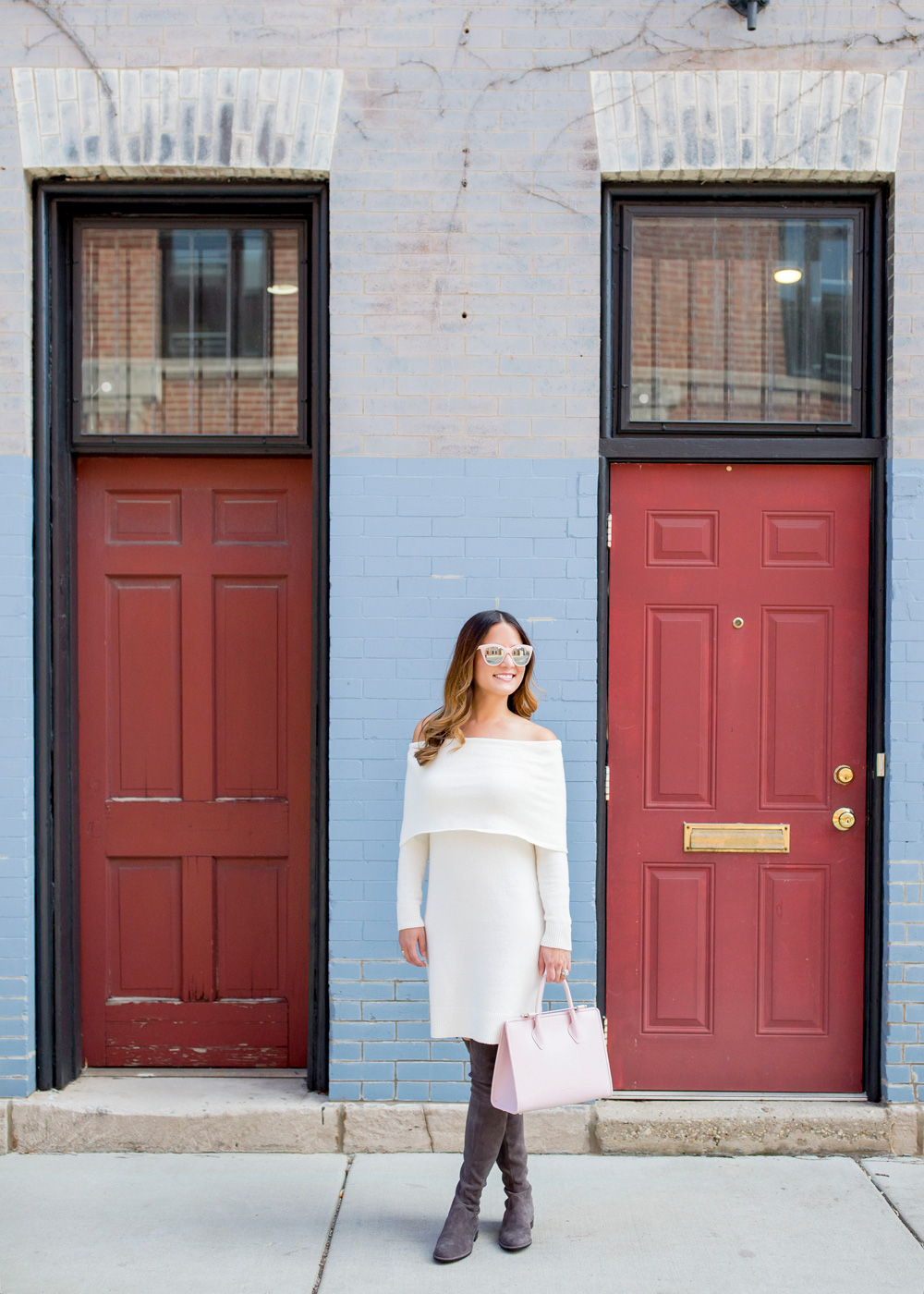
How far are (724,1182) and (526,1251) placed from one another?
2.81ft

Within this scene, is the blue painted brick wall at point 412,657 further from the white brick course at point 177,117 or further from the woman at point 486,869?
the white brick course at point 177,117

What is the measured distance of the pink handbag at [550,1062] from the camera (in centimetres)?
289

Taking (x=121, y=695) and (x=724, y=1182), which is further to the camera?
(x=121, y=695)

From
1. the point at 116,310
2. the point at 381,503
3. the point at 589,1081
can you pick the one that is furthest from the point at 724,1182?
the point at 116,310

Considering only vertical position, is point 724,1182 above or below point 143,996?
below

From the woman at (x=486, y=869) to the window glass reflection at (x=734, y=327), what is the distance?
152cm

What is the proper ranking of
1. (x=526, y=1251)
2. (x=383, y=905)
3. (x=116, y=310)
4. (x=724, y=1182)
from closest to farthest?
(x=526, y=1251)
(x=724, y=1182)
(x=383, y=905)
(x=116, y=310)

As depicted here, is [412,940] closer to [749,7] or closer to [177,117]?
[177,117]

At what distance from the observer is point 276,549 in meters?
4.19

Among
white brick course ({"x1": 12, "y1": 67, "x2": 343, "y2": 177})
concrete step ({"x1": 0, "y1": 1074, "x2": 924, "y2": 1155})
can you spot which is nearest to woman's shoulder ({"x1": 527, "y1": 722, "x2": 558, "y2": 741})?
concrete step ({"x1": 0, "y1": 1074, "x2": 924, "y2": 1155})

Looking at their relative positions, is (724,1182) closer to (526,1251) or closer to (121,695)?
(526,1251)

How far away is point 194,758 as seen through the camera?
13.8 ft

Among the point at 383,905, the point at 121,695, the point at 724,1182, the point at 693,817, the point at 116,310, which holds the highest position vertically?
the point at 116,310

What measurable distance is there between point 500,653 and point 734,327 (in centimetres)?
192
